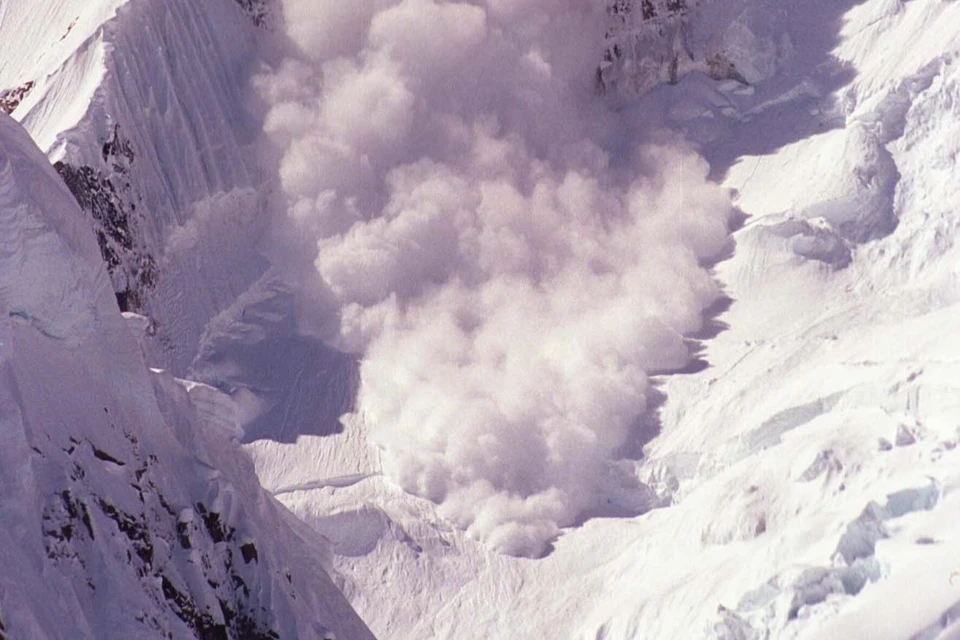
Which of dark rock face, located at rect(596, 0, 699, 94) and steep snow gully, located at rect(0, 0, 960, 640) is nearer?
steep snow gully, located at rect(0, 0, 960, 640)

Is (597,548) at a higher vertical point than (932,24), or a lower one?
lower

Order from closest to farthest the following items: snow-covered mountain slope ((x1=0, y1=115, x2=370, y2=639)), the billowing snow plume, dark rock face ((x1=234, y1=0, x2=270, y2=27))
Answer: snow-covered mountain slope ((x1=0, y1=115, x2=370, y2=639))
the billowing snow plume
dark rock face ((x1=234, y1=0, x2=270, y2=27))

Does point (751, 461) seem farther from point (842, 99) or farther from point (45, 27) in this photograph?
point (45, 27)

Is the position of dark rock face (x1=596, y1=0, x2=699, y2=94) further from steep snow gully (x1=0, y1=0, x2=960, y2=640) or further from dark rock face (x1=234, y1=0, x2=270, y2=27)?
dark rock face (x1=234, y1=0, x2=270, y2=27)

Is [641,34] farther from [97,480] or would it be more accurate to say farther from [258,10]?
[97,480]

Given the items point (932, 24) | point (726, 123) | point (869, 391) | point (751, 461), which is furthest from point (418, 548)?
point (932, 24)

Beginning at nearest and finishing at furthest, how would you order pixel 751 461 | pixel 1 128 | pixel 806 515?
1. pixel 1 128
2. pixel 806 515
3. pixel 751 461

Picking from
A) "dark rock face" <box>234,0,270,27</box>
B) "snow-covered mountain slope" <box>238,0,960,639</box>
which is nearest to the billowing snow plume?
"dark rock face" <box>234,0,270,27</box>

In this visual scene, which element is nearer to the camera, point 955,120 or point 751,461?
point 751,461
